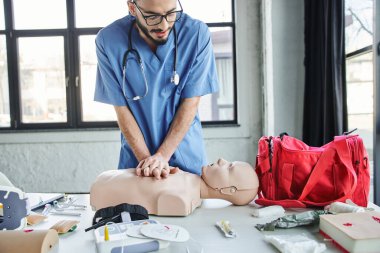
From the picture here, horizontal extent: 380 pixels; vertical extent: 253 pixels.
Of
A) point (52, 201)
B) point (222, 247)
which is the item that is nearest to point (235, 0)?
point (52, 201)

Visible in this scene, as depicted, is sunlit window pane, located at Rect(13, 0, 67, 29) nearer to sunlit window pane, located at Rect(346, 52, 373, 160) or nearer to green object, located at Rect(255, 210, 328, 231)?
sunlit window pane, located at Rect(346, 52, 373, 160)

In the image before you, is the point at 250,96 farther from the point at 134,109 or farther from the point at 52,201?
the point at 52,201

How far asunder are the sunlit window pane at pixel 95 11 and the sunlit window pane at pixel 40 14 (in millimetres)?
158

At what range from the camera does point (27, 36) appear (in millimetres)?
3498

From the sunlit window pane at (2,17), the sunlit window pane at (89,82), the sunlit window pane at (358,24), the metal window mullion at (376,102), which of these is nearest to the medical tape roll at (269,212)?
the metal window mullion at (376,102)

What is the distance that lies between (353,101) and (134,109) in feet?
6.49

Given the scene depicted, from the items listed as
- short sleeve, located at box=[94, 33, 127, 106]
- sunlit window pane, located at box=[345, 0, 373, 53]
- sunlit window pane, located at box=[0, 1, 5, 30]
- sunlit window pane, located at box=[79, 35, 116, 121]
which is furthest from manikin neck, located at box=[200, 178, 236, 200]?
sunlit window pane, located at box=[0, 1, 5, 30]

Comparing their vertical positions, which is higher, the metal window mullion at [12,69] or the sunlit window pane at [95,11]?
the sunlit window pane at [95,11]

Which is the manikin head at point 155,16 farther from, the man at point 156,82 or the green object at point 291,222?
the green object at point 291,222

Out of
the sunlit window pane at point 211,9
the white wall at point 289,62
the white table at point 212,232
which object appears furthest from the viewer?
the sunlit window pane at point 211,9

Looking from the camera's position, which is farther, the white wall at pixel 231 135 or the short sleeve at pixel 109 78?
the white wall at pixel 231 135

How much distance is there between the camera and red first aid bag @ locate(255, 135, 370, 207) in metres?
1.12

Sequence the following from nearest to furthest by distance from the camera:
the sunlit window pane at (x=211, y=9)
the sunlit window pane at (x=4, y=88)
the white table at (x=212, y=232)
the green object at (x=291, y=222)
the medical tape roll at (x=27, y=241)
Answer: the medical tape roll at (x=27, y=241) → the white table at (x=212, y=232) → the green object at (x=291, y=222) → the sunlit window pane at (x=211, y=9) → the sunlit window pane at (x=4, y=88)

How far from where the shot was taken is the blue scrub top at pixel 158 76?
57.3 inches
